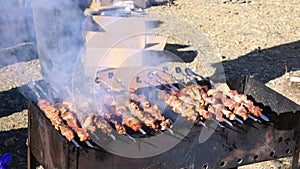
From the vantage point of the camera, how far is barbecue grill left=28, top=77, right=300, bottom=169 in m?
3.09

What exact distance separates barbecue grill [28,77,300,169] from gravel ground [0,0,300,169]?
146cm

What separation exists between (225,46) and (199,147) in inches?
218

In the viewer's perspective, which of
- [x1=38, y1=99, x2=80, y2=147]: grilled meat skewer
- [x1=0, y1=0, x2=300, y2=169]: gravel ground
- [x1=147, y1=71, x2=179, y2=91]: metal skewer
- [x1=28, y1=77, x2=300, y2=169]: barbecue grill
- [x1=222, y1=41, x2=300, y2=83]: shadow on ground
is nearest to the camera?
[x1=28, y1=77, x2=300, y2=169]: barbecue grill

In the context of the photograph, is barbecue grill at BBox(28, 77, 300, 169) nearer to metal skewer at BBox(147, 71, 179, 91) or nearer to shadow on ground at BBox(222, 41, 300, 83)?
metal skewer at BBox(147, 71, 179, 91)

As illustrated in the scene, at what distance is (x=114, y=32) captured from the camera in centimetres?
661

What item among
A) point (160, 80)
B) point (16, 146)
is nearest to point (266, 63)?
point (160, 80)

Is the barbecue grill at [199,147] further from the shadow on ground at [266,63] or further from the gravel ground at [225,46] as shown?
the shadow on ground at [266,63]

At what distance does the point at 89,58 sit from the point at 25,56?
177 cm

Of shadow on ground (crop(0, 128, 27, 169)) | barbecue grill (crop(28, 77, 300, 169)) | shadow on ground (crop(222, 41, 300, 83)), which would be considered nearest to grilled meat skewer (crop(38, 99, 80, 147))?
barbecue grill (crop(28, 77, 300, 169))

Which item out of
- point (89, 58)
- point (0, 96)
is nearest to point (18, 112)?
point (0, 96)

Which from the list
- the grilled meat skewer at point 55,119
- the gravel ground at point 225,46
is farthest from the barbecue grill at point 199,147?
the gravel ground at point 225,46

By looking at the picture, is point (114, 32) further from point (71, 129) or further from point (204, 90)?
point (71, 129)

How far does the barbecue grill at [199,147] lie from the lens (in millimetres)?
3086

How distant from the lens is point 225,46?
8.66 meters
